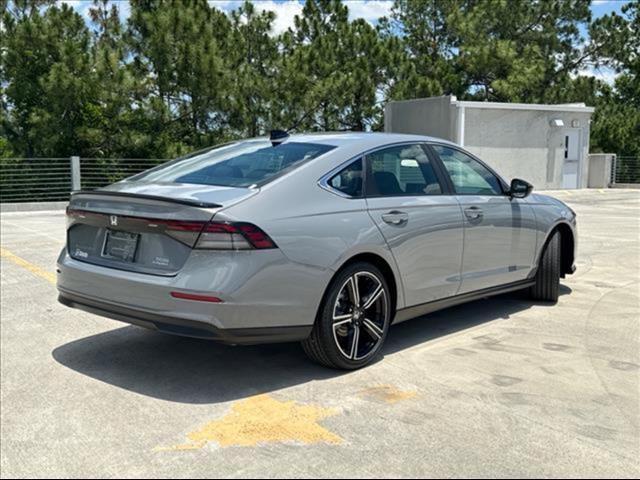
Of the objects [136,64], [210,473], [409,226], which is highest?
[136,64]

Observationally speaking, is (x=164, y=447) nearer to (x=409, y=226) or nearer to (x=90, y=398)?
(x=90, y=398)

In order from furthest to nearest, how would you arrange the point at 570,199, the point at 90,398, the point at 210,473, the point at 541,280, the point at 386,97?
1. the point at 386,97
2. the point at 570,199
3. the point at 541,280
4. the point at 90,398
5. the point at 210,473

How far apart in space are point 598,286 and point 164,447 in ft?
18.4

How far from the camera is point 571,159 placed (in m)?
24.9

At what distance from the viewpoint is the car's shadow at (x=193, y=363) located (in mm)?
4172

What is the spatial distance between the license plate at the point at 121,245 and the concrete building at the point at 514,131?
62.2ft

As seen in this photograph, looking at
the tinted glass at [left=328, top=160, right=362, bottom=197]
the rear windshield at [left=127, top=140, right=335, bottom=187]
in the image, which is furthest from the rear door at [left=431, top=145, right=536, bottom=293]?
the rear windshield at [left=127, top=140, right=335, bottom=187]

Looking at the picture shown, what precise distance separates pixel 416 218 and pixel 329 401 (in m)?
1.58

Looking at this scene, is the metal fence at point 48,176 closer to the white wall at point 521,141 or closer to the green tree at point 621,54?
the white wall at point 521,141

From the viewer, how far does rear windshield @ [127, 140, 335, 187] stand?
14.5 feet

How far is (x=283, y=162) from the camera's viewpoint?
4.55m

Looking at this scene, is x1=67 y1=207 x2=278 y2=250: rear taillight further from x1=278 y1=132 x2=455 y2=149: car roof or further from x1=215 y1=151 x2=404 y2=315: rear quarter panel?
x1=278 y1=132 x2=455 y2=149: car roof

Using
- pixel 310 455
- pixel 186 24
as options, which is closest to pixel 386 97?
pixel 186 24

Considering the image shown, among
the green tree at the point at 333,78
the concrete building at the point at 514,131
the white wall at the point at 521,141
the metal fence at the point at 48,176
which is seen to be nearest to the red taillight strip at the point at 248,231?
the metal fence at the point at 48,176
